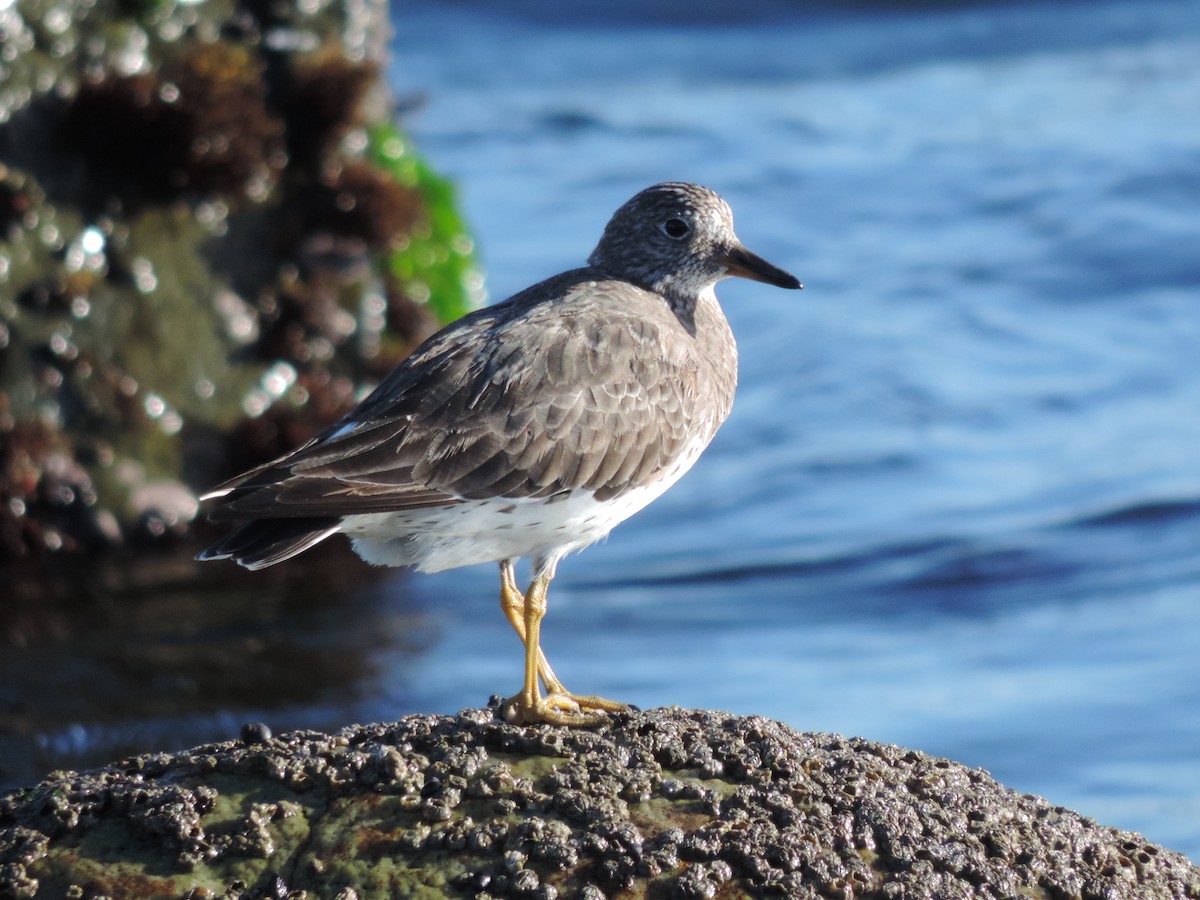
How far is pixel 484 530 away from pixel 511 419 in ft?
1.43

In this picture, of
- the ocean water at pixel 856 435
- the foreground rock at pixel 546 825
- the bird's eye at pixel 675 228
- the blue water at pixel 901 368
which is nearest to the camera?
the foreground rock at pixel 546 825

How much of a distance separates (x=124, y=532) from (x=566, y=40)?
14.0 m

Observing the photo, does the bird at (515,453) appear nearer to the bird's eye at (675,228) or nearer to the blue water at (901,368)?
the bird's eye at (675,228)

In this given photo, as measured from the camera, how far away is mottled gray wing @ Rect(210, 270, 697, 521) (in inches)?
210

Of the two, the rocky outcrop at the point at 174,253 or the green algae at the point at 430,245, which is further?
the green algae at the point at 430,245

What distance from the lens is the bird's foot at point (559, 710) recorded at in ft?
16.8

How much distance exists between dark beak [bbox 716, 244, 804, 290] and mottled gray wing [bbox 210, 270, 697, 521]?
1.81 feet

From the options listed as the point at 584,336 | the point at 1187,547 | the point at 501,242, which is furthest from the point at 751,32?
the point at 584,336

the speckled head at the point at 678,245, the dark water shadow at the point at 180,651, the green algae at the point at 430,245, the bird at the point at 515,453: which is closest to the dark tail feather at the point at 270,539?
the bird at the point at 515,453

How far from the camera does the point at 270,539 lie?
17.0ft

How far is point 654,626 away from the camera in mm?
9773

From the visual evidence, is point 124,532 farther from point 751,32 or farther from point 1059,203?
point 751,32

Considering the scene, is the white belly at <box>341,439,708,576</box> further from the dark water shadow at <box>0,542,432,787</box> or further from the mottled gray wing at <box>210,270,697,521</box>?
the dark water shadow at <box>0,542,432,787</box>

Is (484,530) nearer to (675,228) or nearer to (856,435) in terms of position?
(675,228)
